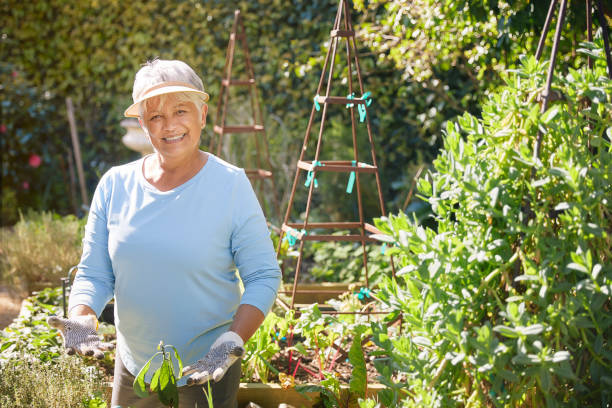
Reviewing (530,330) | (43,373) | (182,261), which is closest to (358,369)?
(182,261)

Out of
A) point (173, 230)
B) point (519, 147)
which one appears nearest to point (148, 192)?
point (173, 230)

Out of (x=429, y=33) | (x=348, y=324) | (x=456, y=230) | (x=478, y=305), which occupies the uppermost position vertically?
(x=429, y=33)

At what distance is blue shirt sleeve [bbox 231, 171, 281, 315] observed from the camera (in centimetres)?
165

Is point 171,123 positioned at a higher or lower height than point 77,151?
higher

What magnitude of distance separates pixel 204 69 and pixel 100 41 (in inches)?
49.3

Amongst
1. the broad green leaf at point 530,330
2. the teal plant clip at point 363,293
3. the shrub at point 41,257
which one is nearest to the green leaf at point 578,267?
the broad green leaf at point 530,330

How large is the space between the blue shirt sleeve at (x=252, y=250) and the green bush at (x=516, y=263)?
0.33 m

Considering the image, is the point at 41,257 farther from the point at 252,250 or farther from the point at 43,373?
the point at 252,250

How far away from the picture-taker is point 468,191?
1346 millimetres

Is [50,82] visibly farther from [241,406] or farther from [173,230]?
[173,230]

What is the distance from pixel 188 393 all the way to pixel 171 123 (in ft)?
2.45

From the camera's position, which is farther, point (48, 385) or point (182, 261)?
point (48, 385)

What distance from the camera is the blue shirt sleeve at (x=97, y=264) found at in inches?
68.1

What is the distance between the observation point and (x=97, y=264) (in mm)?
1779
